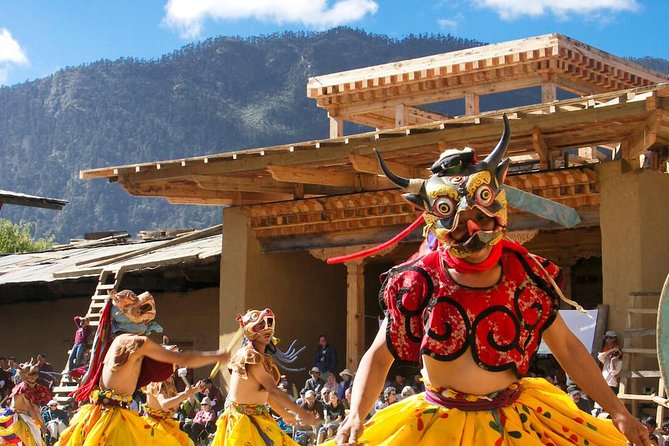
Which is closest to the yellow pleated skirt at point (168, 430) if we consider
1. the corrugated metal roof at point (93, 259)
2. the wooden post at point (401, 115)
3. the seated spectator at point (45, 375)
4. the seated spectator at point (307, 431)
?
the seated spectator at point (307, 431)

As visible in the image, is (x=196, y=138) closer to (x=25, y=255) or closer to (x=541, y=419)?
(x=25, y=255)

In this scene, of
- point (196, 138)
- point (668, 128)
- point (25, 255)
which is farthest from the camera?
point (196, 138)

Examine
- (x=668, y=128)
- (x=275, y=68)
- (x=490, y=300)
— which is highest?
(x=275, y=68)

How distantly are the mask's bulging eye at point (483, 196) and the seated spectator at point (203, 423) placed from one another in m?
10.1

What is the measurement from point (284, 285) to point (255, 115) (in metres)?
94.6

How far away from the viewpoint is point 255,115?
11169 centimetres

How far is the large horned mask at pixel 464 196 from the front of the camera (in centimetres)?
491

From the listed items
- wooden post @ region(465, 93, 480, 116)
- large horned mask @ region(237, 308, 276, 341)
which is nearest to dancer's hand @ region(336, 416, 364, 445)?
large horned mask @ region(237, 308, 276, 341)

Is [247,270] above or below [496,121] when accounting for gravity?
below

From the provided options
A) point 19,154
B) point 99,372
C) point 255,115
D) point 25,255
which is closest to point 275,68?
point 255,115

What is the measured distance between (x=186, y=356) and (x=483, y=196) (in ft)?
12.0

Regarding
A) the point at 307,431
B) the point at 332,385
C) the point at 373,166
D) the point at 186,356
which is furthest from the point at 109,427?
the point at 373,166

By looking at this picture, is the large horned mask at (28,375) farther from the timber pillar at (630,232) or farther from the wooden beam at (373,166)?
the timber pillar at (630,232)

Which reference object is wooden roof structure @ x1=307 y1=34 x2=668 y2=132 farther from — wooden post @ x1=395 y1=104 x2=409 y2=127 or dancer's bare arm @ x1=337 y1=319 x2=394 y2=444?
dancer's bare arm @ x1=337 y1=319 x2=394 y2=444
